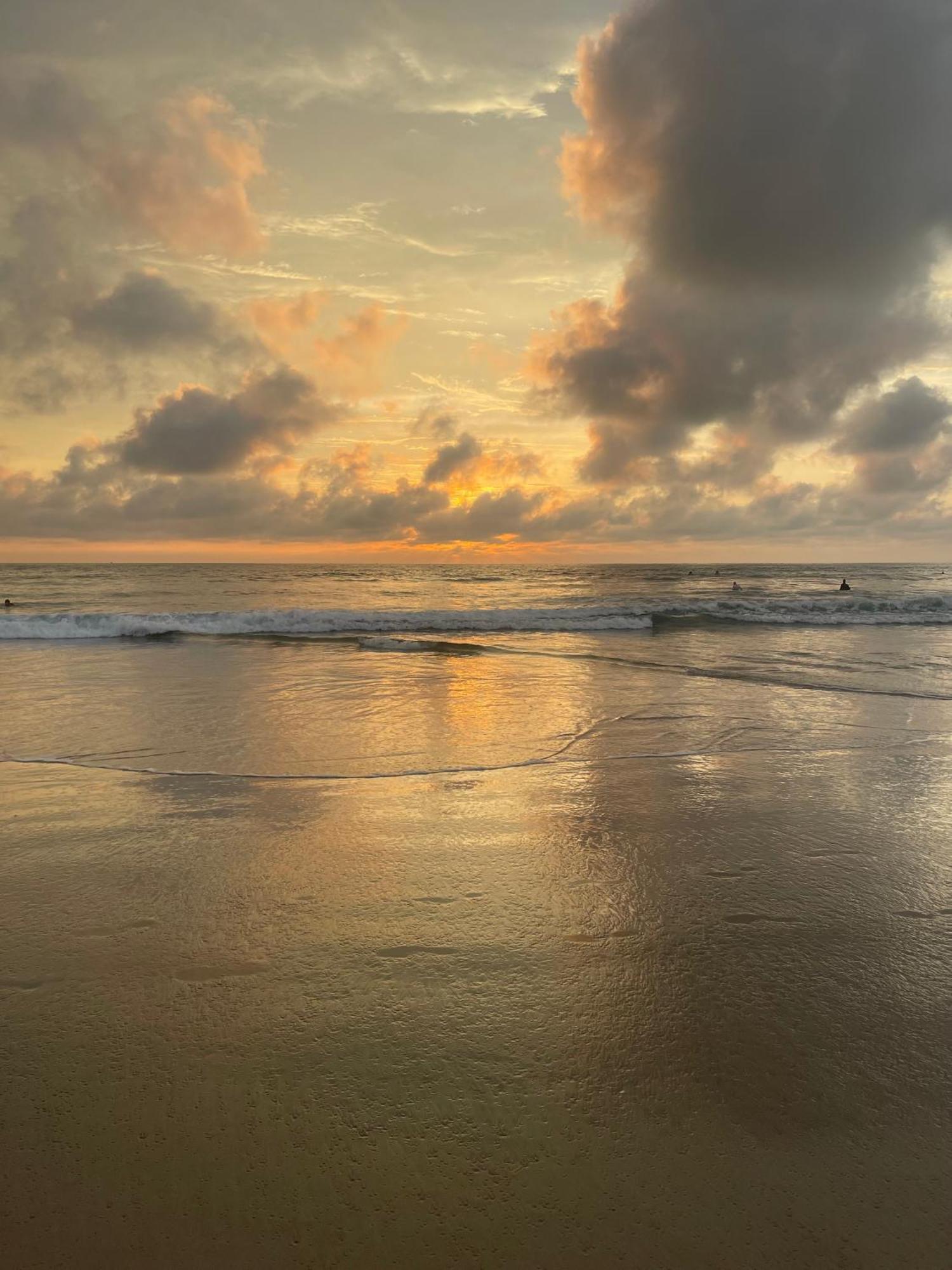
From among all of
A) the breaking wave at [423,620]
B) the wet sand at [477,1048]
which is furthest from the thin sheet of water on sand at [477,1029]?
the breaking wave at [423,620]

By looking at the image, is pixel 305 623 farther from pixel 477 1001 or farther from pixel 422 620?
pixel 477 1001

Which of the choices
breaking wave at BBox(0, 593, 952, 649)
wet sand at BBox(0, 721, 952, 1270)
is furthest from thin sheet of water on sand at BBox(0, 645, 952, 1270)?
breaking wave at BBox(0, 593, 952, 649)

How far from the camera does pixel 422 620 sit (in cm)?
2633

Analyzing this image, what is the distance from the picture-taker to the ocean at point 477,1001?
6.02ft

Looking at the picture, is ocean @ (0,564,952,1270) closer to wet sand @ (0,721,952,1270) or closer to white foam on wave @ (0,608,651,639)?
wet sand @ (0,721,952,1270)

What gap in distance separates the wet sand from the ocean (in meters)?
0.01

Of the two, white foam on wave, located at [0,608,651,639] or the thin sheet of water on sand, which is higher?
white foam on wave, located at [0,608,651,639]

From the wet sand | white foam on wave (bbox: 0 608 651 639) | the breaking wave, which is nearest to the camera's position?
the wet sand

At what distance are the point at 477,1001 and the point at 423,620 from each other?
23852 mm

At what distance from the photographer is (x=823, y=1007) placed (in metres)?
2.67

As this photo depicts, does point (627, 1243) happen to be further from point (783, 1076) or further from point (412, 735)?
point (412, 735)

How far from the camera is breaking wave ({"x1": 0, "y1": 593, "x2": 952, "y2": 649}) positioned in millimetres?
21969

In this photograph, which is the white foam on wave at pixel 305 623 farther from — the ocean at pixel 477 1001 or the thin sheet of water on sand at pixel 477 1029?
the thin sheet of water on sand at pixel 477 1029

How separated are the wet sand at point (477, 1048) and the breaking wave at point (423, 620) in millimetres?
14667
